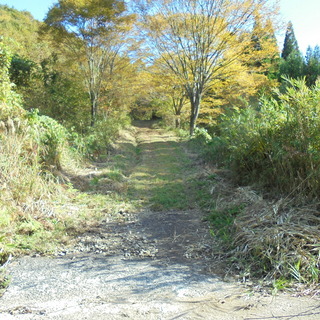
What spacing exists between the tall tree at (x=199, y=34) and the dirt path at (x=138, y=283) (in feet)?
31.6

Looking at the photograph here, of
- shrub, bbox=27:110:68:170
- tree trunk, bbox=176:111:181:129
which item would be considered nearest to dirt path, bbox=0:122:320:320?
shrub, bbox=27:110:68:170

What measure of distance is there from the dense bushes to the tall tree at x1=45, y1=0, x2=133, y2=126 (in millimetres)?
8697

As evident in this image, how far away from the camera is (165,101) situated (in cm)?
2169

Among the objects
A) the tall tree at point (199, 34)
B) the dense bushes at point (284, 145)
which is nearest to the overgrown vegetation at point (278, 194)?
the dense bushes at point (284, 145)

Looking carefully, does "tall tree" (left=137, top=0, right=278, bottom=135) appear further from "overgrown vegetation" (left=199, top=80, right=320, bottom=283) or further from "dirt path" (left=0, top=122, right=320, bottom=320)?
"dirt path" (left=0, top=122, right=320, bottom=320)

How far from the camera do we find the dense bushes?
379 cm

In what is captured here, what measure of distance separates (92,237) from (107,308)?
1596 millimetres

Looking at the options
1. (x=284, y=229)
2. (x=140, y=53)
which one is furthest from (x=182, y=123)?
(x=284, y=229)

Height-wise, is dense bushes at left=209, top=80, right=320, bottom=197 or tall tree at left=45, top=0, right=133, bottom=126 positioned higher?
tall tree at left=45, top=0, right=133, bottom=126

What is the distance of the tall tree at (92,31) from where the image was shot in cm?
1195

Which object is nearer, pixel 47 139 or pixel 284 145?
pixel 284 145

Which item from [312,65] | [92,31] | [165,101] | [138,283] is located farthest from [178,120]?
[138,283]

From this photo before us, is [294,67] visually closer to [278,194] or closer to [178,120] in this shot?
[178,120]

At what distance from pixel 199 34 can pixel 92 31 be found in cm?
441
